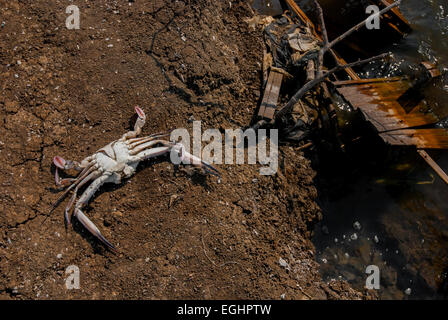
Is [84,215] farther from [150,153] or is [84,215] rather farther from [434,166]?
[434,166]

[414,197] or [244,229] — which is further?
[414,197]

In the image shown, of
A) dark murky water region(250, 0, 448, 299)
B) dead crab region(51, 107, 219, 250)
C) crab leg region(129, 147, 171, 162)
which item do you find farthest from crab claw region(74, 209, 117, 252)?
dark murky water region(250, 0, 448, 299)

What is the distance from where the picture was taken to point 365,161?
19.7 feet

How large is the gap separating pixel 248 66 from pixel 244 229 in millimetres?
3399

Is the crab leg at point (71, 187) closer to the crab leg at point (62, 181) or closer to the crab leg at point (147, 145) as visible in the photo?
the crab leg at point (62, 181)

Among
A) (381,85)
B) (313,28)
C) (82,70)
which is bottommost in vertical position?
(82,70)

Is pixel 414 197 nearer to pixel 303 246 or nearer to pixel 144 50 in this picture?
pixel 303 246

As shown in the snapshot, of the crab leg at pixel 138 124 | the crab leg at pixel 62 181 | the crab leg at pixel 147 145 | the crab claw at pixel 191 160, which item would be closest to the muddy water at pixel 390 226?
the crab claw at pixel 191 160

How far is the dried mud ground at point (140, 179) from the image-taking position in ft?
14.0

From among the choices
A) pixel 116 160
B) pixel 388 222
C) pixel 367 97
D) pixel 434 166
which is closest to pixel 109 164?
pixel 116 160

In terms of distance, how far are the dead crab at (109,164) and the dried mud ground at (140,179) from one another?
20cm

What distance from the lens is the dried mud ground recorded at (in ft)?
14.0

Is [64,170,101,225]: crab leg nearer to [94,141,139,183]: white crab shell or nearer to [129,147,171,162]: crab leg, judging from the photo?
[94,141,139,183]: white crab shell
